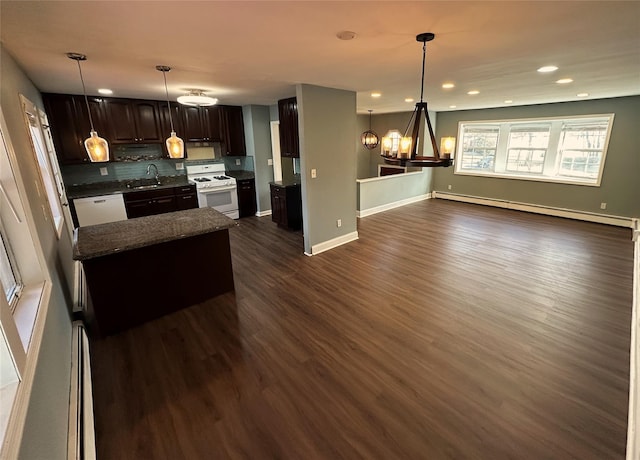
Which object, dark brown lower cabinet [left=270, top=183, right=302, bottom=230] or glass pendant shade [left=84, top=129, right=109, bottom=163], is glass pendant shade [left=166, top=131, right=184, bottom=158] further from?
dark brown lower cabinet [left=270, top=183, right=302, bottom=230]

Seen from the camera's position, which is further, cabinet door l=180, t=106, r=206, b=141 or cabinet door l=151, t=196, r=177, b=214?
cabinet door l=180, t=106, r=206, b=141

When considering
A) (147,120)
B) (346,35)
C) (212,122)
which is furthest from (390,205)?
(346,35)

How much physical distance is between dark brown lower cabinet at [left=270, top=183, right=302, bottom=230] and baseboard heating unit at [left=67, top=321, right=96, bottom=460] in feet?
12.0

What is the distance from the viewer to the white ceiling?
1.65m

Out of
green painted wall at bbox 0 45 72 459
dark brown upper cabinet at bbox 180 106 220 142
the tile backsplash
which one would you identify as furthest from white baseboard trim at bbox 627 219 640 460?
the tile backsplash

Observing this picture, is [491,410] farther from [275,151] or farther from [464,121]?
[464,121]

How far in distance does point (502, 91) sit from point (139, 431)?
5.98 m

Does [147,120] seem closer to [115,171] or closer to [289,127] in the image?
[115,171]

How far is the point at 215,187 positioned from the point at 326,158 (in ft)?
8.85

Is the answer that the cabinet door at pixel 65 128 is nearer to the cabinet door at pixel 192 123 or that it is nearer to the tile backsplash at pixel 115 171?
the tile backsplash at pixel 115 171

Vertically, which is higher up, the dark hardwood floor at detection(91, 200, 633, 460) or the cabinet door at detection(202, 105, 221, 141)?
the cabinet door at detection(202, 105, 221, 141)

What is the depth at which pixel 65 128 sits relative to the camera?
4.51 meters

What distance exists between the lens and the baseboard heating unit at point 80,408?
1599mm

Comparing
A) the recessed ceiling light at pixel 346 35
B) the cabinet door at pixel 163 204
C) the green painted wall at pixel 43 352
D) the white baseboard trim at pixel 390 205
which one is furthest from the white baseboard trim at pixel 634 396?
the cabinet door at pixel 163 204
